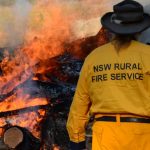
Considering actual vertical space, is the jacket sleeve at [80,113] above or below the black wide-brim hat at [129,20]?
below

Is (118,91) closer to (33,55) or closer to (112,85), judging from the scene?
(112,85)

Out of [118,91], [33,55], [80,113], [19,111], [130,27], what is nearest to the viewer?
[118,91]

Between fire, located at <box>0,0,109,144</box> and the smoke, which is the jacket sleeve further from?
the smoke

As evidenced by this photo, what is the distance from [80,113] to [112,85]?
1.27 feet

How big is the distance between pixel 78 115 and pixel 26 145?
319 cm

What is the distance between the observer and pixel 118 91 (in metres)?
3.78

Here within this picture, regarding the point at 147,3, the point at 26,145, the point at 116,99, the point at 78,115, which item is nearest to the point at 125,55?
the point at 116,99

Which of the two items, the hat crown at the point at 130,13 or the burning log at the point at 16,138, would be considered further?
the burning log at the point at 16,138

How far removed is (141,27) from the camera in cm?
386

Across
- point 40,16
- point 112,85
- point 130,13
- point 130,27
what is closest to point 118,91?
point 112,85

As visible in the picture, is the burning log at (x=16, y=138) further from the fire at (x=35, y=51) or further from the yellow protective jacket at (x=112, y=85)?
the yellow protective jacket at (x=112, y=85)

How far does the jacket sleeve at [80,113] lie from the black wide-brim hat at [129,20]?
416 millimetres

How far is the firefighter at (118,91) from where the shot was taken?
12.2 feet

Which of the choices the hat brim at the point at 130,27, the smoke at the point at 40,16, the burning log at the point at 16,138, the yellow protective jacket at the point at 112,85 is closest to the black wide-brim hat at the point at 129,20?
the hat brim at the point at 130,27
